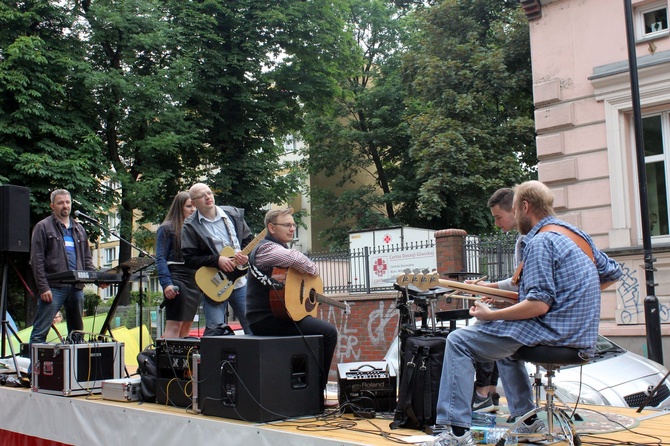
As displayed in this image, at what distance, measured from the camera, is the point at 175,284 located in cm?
659

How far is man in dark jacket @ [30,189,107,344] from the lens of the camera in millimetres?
6957

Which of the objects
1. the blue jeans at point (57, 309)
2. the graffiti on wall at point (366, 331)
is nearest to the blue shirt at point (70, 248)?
the blue jeans at point (57, 309)

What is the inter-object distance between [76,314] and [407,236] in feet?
36.3

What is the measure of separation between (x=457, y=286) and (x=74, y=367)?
3.95 m

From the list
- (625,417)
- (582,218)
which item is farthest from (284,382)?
(582,218)

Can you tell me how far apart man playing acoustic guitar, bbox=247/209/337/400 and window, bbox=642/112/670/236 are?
8.16 m

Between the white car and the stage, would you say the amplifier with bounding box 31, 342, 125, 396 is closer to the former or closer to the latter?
the stage

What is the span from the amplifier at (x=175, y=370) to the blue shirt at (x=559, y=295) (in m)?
2.70

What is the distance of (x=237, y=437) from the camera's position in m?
4.54

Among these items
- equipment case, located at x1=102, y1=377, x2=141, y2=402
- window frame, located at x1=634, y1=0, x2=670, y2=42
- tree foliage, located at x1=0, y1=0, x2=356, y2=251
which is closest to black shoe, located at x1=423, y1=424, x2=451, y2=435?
equipment case, located at x1=102, y1=377, x2=141, y2=402

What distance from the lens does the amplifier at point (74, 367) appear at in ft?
20.4

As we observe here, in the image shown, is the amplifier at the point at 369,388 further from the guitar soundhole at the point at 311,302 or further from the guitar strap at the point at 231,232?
the guitar strap at the point at 231,232

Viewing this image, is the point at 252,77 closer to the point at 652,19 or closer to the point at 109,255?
the point at 652,19

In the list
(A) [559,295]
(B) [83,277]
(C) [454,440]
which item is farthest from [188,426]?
(A) [559,295]
